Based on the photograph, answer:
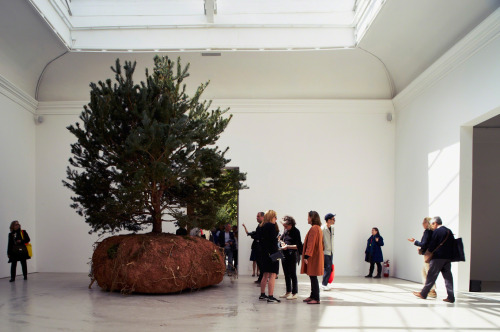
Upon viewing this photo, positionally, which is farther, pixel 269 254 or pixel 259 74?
pixel 259 74

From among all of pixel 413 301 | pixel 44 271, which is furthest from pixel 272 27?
pixel 44 271

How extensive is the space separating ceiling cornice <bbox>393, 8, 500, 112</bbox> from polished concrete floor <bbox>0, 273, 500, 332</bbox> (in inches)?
199

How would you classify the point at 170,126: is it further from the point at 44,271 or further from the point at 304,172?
the point at 44,271

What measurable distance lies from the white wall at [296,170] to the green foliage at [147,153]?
411 centimetres

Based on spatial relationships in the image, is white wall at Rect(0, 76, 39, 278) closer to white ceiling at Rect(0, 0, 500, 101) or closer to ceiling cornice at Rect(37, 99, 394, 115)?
white ceiling at Rect(0, 0, 500, 101)

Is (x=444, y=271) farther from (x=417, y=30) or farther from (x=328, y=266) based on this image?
(x=417, y=30)

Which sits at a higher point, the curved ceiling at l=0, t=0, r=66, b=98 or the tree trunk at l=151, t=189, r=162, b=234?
the curved ceiling at l=0, t=0, r=66, b=98

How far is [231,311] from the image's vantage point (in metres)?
7.30

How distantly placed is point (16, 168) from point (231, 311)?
8752 millimetres

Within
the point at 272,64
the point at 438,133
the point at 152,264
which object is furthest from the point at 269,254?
the point at 272,64

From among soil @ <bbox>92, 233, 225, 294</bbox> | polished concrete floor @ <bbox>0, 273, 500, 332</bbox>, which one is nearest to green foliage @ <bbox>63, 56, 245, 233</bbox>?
soil @ <bbox>92, 233, 225, 294</bbox>

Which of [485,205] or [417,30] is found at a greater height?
[417,30]

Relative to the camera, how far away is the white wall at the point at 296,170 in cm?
1403

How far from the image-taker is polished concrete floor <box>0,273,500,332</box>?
621cm
